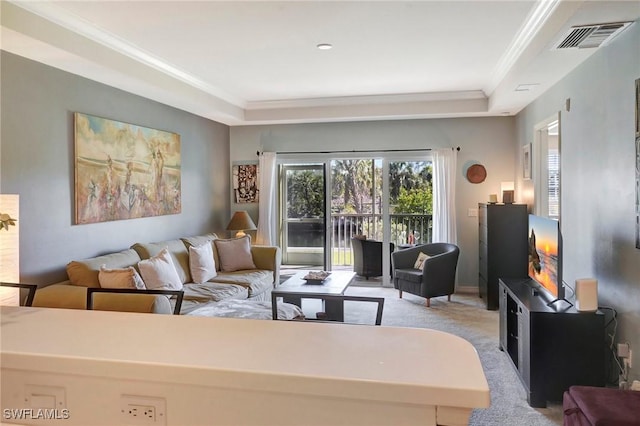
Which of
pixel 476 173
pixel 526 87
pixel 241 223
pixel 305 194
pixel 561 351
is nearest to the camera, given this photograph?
pixel 561 351

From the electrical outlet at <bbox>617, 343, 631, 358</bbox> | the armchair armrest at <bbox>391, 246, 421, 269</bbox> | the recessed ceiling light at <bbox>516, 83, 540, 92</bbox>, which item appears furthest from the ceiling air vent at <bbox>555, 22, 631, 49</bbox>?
the armchair armrest at <bbox>391, 246, 421, 269</bbox>

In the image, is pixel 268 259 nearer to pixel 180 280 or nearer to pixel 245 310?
pixel 180 280

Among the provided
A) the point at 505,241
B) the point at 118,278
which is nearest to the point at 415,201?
the point at 505,241

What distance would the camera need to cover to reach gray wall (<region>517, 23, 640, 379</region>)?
2670 mm

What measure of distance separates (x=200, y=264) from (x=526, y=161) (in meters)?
4.00

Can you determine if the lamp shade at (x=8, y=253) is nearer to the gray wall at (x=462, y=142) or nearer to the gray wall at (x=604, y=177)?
the gray wall at (x=604, y=177)

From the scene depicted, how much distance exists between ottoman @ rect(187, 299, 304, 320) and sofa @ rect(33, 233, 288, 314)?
0.15 meters

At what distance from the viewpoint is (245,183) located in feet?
22.6

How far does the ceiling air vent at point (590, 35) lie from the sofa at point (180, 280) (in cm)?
309

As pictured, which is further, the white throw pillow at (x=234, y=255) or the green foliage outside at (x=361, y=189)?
the green foliage outside at (x=361, y=189)

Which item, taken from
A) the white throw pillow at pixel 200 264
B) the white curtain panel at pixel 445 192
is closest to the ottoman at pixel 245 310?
the white throw pillow at pixel 200 264

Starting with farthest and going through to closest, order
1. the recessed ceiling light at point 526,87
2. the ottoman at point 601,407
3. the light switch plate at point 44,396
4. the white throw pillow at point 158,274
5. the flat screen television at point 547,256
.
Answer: the recessed ceiling light at point 526,87 → the white throw pillow at point 158,274 → the flat screen television at point 547,256 → the ottoman at point 601,407 → the light switch plate at point 44,396

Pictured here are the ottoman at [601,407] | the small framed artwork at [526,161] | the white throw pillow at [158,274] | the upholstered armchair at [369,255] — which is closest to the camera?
the ottoman at [601,407]

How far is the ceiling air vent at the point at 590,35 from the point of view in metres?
2.58
